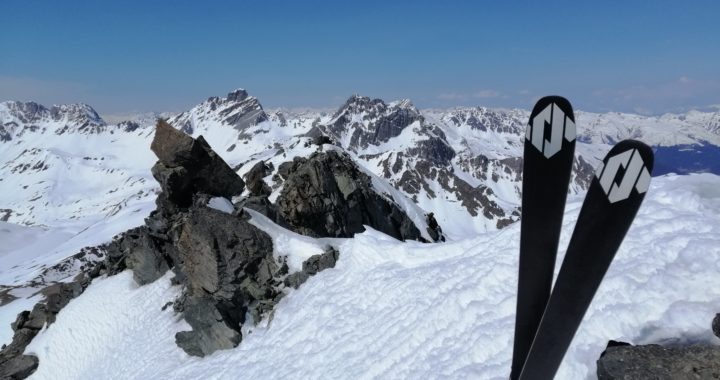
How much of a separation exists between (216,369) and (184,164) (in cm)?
2269

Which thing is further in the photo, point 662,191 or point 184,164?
point 184,164

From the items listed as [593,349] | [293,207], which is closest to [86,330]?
[293,207]

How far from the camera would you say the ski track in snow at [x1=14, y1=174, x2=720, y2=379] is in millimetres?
9211

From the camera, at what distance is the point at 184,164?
127 ft

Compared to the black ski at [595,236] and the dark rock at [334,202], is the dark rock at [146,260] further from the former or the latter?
the black ski at [595,236]

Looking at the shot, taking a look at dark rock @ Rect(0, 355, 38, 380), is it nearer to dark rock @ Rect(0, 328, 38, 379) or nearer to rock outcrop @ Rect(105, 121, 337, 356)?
dark rock @ Rect(0, 328, 38, 379)

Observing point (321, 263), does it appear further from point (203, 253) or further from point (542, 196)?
point (542, 196)

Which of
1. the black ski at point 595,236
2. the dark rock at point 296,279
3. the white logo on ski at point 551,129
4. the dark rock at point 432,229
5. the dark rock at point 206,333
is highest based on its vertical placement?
the white logo on ski at point 551,129

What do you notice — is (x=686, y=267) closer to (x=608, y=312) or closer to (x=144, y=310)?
(x=608, y=312)

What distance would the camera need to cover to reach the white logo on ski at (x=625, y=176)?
475 cm

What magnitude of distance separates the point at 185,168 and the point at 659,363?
123 feet

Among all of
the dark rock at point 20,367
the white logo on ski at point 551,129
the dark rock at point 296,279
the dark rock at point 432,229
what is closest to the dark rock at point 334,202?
the dark rock at point 432,229

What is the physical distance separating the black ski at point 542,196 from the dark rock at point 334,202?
37268mm

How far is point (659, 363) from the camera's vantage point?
746 centimetres
